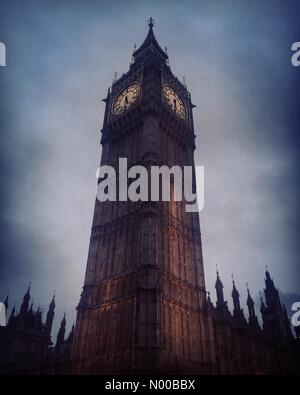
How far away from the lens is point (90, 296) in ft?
125

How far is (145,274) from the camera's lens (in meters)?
33.7

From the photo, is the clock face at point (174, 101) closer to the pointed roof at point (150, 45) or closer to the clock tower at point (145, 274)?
the clock tower at point (145, 274)

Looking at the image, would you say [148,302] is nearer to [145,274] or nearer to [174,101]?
[145,274]

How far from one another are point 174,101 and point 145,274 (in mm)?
34490

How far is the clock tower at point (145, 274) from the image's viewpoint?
102 feet

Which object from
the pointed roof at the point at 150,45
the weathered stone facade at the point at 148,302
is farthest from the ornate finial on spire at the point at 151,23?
the weathered stone facade at the point at 148,302

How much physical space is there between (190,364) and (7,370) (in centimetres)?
2767

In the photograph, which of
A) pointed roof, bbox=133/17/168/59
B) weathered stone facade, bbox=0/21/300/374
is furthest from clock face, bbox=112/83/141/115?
pointed roof, bbox=133/17/168/59

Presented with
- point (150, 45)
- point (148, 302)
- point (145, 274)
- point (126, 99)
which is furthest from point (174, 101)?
point (148, 302)

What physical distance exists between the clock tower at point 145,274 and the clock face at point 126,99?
1.31 ft

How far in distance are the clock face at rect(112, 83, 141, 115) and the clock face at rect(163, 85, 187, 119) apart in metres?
5.00

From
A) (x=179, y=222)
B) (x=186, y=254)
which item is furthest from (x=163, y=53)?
(x=186, y=254)

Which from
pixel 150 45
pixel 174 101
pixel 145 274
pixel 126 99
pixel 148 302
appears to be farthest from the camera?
pixel 150 45
